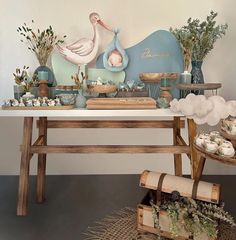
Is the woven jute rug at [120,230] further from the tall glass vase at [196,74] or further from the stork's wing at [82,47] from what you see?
the stork's wing at [82,47]

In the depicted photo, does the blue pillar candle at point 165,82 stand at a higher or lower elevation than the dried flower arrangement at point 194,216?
higher

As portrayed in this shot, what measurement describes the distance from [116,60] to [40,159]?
0.93 meters

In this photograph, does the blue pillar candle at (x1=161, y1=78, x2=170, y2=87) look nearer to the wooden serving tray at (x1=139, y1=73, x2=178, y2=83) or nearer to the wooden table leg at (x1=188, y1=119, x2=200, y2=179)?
the wooden serving tray at (x1=139, y1=73, x2=178, y2=83)

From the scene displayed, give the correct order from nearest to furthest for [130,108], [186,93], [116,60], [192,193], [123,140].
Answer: [192,193]
[130,108]
[186,93]
[116,60]
[123,140]

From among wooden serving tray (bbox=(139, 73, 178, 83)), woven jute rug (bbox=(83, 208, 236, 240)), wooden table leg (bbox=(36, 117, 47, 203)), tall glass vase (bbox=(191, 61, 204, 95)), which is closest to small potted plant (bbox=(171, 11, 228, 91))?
tall glass vase (bbox=(191, 61, 204, 95))

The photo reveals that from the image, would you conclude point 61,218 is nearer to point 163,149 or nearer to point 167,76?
point 163,149

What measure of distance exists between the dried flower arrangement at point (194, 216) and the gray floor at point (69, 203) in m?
0.59

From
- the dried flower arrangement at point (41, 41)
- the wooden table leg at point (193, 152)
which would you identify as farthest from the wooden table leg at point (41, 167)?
the wooden table leg at point (193, 152)

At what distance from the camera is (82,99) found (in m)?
1.95

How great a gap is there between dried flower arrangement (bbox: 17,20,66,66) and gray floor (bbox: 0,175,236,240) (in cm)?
104

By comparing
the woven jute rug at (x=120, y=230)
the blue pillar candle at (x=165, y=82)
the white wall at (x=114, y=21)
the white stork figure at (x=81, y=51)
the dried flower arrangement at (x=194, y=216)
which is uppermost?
the white wall at (x=114, y=21)

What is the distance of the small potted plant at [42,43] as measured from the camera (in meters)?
2.17

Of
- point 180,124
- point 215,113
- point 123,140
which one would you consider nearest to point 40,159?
point 123,140

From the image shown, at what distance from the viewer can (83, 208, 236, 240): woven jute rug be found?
1.75m
